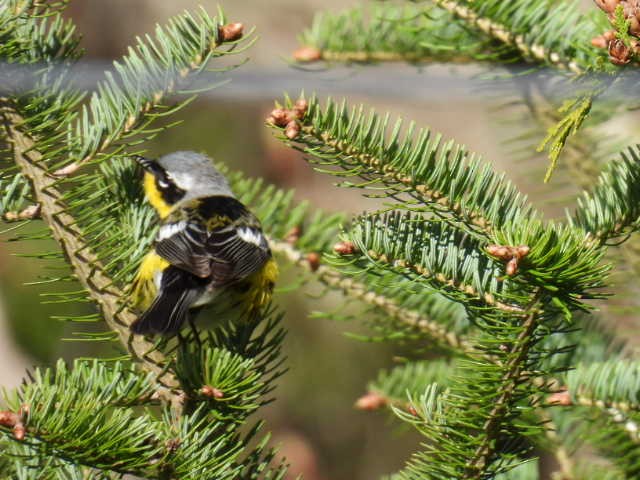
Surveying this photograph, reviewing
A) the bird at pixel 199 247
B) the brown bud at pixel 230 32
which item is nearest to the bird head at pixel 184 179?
the bird at pixel 199 247

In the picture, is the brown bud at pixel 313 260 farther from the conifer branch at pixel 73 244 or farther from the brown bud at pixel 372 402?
the conifer branch at pixel 73 244

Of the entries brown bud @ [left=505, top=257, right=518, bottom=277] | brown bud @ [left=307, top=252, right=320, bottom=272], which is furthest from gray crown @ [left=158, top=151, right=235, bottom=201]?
brown bud @ [left=505, top=257, right=518, bottom=277]

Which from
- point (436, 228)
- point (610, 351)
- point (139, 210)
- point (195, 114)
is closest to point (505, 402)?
point (436, 228)

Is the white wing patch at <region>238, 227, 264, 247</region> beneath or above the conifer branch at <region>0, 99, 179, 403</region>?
beneath

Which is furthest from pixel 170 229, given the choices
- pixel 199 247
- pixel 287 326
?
pixel 287 326

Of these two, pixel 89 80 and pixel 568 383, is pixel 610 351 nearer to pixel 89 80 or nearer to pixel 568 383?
pixel 568 383

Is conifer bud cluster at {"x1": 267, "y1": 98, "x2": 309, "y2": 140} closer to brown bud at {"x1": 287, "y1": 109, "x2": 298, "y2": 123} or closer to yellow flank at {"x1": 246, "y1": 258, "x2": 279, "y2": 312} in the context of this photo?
brown bud at {"x1": 287, "y1": 109, "x2": 298, "y2": 123}

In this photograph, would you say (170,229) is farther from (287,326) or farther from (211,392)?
(287,326)

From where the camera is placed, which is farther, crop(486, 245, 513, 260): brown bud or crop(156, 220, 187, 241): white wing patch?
crop(156, 220, 187, 241): white wing patch
